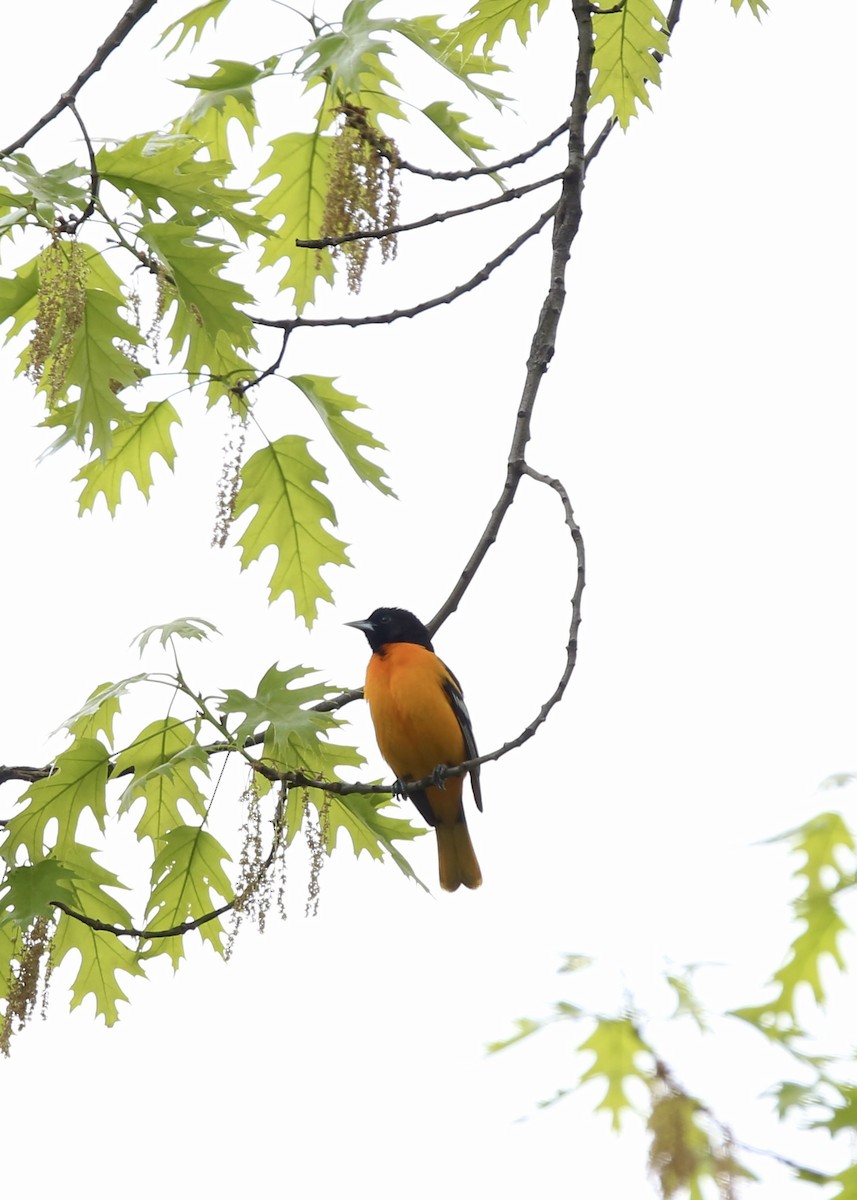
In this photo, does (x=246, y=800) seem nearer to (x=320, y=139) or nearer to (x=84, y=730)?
(x=84, y=730)

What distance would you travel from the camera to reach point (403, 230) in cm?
354

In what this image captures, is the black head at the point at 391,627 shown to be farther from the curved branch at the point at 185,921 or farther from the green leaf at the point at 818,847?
the green leaf at the point at 818,847

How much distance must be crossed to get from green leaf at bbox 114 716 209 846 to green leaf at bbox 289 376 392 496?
2.91 feet

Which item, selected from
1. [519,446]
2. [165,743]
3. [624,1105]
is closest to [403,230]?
[519,446]

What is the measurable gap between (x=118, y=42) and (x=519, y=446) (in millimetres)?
1461

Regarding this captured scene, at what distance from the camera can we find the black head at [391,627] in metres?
6.29

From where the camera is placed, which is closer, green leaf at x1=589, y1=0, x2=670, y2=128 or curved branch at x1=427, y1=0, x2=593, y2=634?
curved branch at x1=427, y1=0, x2=593, y2=634

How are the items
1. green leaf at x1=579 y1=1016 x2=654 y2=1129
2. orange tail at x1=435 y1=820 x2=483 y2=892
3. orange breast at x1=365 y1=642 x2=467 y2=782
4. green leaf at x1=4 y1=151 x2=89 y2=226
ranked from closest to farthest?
green leaf at x1=579 y1=1016 x2=654 y2=1129 < green leaf at x1=4 y1=151 x2=89 y2=226 < orange breast at x1=365 y1=642 x2=467 y2=782 < orange tail at x1=435 y1=820 x2=483 y2=892

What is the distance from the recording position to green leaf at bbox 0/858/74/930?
3680mm

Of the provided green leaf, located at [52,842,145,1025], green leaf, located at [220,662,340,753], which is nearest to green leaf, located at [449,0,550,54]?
green leaf, located at [220,662,340,753]

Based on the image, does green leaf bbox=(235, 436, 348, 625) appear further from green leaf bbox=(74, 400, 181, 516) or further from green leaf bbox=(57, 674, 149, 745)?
green leaf bbox=(57, 674, 149, 745)

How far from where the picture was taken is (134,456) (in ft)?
15.6

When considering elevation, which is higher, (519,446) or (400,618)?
(400,618)

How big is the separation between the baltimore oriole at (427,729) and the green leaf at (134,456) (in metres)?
1.39
